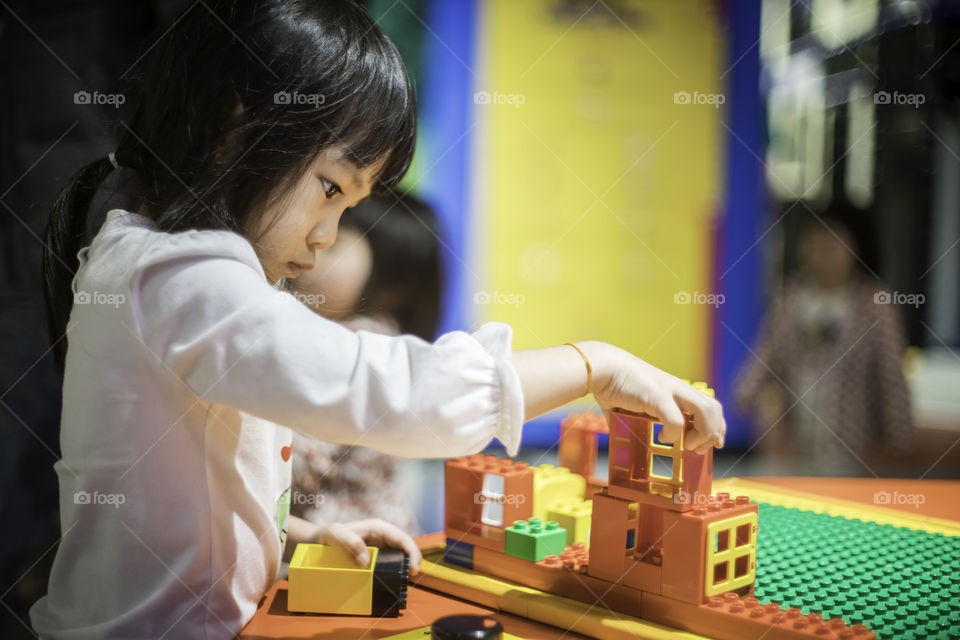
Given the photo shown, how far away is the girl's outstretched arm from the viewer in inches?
26.6

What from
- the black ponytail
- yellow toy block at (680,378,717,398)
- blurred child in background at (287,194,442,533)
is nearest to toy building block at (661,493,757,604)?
yellow toy block at (680,378,717,398)

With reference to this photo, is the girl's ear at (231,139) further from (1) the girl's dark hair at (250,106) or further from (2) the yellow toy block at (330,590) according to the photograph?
(2) the yellow toy block at (330,590)

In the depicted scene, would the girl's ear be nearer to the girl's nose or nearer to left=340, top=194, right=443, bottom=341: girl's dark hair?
the girl's nose

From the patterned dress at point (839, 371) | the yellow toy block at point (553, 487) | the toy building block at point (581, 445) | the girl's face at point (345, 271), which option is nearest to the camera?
the yellow toy block at point (553, 487)

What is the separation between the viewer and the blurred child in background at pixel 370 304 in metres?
1.62

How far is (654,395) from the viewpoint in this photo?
0.70 m

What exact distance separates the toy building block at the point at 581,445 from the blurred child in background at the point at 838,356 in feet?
4.80

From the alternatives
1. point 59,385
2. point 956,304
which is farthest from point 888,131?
A: point 59,385

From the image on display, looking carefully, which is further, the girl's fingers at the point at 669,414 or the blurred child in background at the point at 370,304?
the blurred child in background at the point at 370,304

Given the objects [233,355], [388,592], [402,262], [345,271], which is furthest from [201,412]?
[402,262]

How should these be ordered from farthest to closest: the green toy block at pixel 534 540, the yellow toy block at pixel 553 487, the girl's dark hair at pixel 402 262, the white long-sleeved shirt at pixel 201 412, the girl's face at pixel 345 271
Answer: the girl's dark hair at pixel 402 262 → the girl's face at pixel 345 271 → the yellow toy block at pixel 553 487 → the green toy block at pixel 534 540 → the white long-sleeved shirt at pixel 201 412

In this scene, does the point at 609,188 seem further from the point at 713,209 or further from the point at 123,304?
the point at 123,304

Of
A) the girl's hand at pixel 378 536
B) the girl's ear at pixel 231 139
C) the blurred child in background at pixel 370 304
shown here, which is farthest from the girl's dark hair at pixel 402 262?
the girl's ear at pixel 231 139

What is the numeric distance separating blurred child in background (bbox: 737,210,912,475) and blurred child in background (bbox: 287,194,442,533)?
1106mm
